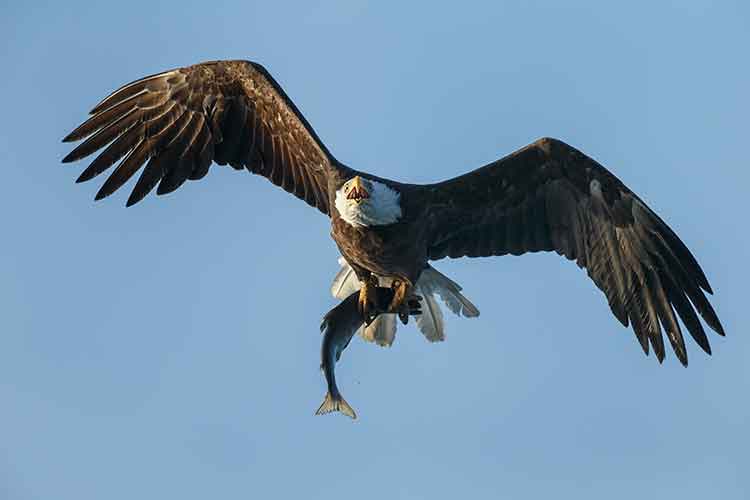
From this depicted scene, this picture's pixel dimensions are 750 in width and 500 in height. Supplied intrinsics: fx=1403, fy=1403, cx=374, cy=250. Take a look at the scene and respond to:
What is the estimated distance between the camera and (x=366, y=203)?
7934 mm

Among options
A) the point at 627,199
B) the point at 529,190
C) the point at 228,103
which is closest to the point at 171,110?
the point at 228,103

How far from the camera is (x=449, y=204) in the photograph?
8508mm

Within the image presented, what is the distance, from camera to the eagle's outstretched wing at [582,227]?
843cm

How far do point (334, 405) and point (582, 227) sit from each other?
6.56 ft

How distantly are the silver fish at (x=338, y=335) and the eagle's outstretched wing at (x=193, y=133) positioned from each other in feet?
2.13

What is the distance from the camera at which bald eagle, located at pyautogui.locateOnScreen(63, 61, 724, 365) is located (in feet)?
27.3

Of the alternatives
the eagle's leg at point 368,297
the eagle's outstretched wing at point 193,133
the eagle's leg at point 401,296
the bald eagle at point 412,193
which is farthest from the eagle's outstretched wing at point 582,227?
the eagle's outstretched wing at point 193,133

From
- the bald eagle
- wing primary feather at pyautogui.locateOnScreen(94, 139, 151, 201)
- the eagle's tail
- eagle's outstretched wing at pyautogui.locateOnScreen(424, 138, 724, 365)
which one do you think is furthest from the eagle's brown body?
wing primary feather at pyautogui.locateOnScreen(94, 139, 151, 201)

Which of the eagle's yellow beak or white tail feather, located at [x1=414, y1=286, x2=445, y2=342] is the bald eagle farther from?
white tail feather, located at [x1=414, y1=286, x2=445, y2=342]

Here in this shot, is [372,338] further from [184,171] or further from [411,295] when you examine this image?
[184,171]

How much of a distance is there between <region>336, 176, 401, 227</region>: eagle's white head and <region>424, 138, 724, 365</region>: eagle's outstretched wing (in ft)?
1.34

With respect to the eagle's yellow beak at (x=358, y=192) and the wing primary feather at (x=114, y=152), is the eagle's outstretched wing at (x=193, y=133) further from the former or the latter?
the eagle's yellow beak at (x=358, y=192)

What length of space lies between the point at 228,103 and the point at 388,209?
138 cm

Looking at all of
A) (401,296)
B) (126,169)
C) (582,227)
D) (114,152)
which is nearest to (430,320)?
(401,296)
